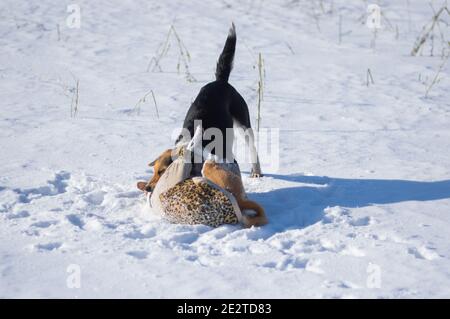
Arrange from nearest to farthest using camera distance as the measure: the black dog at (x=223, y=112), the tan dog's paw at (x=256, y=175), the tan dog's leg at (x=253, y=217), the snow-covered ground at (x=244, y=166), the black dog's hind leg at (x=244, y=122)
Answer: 1. the snow-covered ground at (x=244, y=166)
2. the tan dog's leg at (x=253, y=217)
3. the black dog at (x=223, y=112)
4. the black dog's hind leg at (x=244, y=122)
5. the tan dog's paw at (x=256, y=175)

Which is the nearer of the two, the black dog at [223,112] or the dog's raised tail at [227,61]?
the black dog at [223,112]

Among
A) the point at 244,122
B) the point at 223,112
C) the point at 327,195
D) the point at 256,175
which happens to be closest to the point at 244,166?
the point at 256,175

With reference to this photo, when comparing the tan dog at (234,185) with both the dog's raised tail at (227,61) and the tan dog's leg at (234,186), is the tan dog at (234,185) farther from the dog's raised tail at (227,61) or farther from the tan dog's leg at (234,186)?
the dog's raised tail at (227,61)

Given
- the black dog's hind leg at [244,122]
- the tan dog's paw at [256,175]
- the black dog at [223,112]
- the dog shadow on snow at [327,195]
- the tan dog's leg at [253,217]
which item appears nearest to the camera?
the tan dog's leg at [253,217]

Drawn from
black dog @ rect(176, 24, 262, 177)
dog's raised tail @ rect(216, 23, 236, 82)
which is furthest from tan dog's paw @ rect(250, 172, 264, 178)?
dog's raised tail @ rect(216, 23, 236, 82)

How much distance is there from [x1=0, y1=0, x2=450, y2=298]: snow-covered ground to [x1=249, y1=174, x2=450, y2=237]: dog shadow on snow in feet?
0.05

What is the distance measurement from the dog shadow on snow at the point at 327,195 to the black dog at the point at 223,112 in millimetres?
367

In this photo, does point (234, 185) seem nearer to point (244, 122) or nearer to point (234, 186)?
point (234, 186)

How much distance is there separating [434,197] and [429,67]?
371 centimetres

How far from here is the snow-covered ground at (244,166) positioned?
3.15 m

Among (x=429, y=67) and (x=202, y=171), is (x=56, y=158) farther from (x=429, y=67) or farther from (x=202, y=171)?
(x=429, y=67)

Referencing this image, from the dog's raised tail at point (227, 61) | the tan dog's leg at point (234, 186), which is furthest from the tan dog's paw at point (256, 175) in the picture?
the tan dog's leg at point (234, 186)
